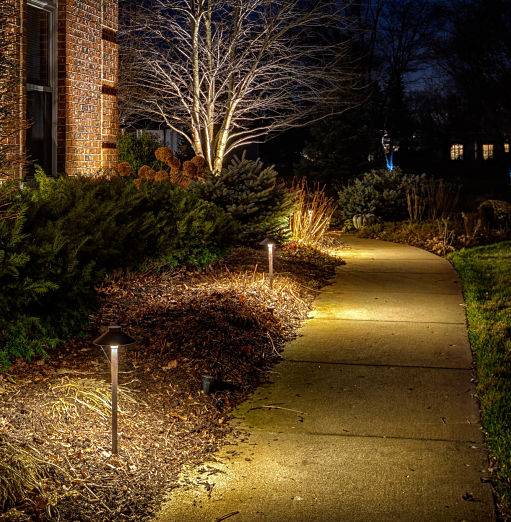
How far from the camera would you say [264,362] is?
7340 millimetres

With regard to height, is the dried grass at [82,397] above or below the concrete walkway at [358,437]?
above

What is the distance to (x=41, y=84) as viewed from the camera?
10.8 meters

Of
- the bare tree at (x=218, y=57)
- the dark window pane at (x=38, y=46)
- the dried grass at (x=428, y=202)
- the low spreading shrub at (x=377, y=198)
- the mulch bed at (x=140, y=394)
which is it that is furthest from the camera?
the low spreading shrub at (x=377, y=198)

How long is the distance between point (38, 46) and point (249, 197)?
4.37 m

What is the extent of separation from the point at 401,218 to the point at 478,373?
15010 millimetres

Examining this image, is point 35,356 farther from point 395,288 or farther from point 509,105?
point 509,105

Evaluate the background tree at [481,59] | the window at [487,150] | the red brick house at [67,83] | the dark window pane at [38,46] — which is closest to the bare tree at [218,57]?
the red brick house at [67,83]

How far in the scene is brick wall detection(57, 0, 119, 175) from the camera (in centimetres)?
1097

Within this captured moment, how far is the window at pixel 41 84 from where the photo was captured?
10.6m

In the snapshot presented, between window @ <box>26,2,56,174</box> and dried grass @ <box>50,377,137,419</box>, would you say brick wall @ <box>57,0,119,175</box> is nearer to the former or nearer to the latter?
window @ <box>26,2,56,174</box>

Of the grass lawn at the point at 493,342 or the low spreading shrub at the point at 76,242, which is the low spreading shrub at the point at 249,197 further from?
the grass lawn at the point at 493,342

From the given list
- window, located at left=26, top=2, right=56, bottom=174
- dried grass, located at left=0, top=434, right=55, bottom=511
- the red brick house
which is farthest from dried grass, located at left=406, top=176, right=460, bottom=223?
dried grass, located at left=0, top=434, right=55, bottom=511

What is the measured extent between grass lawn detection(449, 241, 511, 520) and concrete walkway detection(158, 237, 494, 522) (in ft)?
0.34

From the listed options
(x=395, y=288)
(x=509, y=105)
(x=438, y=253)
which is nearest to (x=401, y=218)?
(x=438, y=253)
